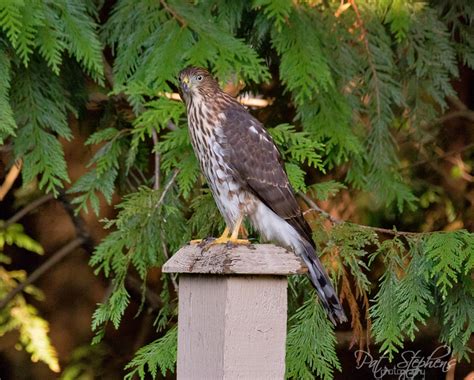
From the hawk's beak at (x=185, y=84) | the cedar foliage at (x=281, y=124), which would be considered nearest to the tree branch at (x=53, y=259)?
the cedar foliage at (x=281, y=124)

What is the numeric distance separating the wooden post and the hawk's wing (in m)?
0.71

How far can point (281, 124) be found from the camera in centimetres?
327

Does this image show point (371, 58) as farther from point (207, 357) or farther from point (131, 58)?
point (207, 357)

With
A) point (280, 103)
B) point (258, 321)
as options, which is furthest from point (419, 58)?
point (258, 321)

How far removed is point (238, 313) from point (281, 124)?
5.17 feet

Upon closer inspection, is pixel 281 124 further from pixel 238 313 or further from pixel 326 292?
pixel 238 313

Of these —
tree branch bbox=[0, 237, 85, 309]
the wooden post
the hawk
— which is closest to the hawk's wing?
the hawk

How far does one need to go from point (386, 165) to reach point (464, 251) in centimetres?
89

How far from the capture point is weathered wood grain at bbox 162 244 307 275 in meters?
1.77

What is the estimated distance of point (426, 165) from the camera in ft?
14.8

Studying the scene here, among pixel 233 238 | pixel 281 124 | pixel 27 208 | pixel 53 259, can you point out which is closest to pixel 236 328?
pixel 233 238

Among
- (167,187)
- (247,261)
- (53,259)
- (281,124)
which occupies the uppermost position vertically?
A: (281,124)

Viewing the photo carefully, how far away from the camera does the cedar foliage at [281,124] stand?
2.82 meters
